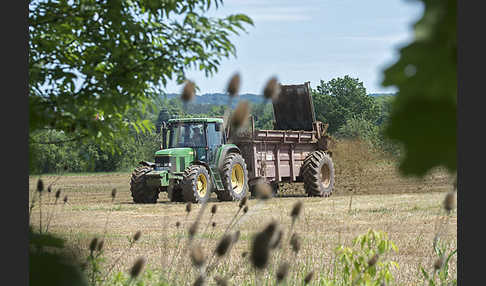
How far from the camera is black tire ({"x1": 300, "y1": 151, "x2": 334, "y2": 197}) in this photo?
1341 cm

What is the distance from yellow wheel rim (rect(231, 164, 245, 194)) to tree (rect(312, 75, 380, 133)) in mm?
3633

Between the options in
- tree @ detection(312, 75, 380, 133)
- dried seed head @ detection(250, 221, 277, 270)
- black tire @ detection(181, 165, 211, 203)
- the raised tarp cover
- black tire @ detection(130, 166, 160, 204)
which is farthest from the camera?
tree @ detection(312, 75, 380, 133)

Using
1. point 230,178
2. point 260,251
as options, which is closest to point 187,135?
point 230,178

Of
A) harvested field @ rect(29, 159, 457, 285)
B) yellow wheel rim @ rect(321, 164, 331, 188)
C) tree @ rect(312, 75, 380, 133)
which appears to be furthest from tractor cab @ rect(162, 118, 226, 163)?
tree @ rect(312, 75, 380, 133)

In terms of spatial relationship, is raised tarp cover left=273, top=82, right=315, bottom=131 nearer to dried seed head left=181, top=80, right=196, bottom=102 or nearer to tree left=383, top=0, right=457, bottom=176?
dried seed head left=181, top=80, right=196, bottom=102

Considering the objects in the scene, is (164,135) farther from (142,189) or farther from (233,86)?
(233,86)

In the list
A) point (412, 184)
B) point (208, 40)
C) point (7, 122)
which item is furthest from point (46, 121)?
point (412, 184)

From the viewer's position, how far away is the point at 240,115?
150cm

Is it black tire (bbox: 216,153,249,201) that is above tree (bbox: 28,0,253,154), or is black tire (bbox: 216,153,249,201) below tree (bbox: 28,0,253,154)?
below

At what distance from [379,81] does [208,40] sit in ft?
7.48

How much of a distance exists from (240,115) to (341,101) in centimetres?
1427

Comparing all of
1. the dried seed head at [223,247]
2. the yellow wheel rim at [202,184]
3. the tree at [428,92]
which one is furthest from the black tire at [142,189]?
the tree at [428,92]

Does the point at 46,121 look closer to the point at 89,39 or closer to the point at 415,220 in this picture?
the point at 89,39

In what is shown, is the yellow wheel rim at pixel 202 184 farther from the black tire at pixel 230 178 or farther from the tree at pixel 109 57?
the tree at pixel 109 57
